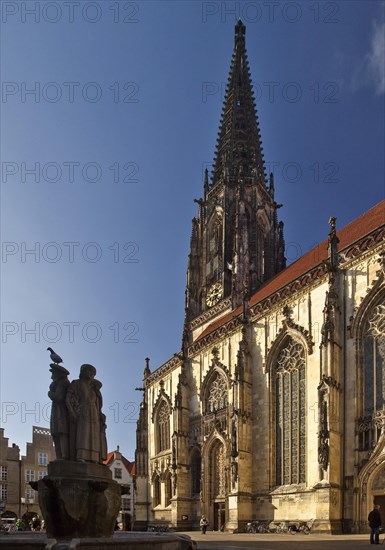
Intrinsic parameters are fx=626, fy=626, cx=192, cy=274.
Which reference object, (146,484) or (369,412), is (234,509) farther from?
(146,484)

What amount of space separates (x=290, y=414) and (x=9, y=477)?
120 ft

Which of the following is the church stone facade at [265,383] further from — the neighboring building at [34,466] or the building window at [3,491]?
the building window at [3,491]

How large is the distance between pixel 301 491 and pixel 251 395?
5.56 metres


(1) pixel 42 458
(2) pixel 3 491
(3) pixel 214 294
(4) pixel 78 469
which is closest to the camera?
(4) pixel 78 469

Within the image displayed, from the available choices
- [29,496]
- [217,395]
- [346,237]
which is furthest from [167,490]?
[29,496]

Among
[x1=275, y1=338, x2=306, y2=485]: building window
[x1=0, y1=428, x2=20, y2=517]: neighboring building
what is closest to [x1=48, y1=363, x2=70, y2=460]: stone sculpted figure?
[x1=275, y1=338, x2=306, y2=485]: building window

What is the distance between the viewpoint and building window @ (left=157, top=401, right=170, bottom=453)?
127 ft

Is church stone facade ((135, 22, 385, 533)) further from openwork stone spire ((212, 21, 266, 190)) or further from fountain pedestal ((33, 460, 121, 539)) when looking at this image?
fountain pedestal ((33, 460, 121, 539))

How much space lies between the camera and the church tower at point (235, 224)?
41.4 metres

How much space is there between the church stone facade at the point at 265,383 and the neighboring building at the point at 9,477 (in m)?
18.2

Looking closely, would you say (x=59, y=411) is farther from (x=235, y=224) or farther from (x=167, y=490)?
(x=235, y=224)

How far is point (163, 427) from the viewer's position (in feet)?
130

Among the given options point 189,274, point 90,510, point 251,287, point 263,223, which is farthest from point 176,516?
point 90,510

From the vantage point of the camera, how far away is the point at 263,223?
4400 centimetres
